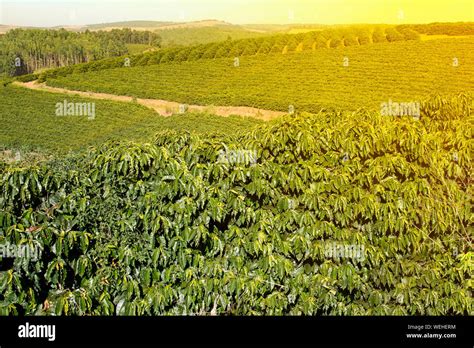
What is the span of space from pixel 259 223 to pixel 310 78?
60.8ft

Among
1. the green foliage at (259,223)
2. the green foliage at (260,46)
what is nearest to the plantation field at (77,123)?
the green foliage at (260,46)

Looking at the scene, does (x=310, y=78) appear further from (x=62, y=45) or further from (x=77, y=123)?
(x=77, y=123)

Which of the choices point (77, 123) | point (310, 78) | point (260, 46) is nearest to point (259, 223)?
point (310, 78)

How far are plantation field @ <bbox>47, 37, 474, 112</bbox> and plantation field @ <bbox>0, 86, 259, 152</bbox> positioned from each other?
1.57 m

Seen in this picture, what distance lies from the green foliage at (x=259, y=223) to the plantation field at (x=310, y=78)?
11.5 metres

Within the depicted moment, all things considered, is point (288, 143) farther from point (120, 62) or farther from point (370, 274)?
point (120, 62)

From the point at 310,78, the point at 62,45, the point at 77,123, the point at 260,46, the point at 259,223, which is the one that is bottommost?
the point at 77,123

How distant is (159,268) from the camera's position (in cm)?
516

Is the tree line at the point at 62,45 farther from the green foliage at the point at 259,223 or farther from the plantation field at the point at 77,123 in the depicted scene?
the green foliage at the point at 259,223

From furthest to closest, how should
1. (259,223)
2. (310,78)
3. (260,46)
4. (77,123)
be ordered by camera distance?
(260,46) → (77,123) → (310,78) → (259,223)

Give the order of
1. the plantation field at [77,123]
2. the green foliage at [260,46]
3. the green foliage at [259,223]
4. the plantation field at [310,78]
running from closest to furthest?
the green foliage at [259,223] → the plantation field at [310,78] → the plantation field at [77,123] → the green foliage at [260,46]

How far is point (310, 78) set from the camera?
23.1m

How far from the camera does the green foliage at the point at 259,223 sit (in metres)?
4.71
